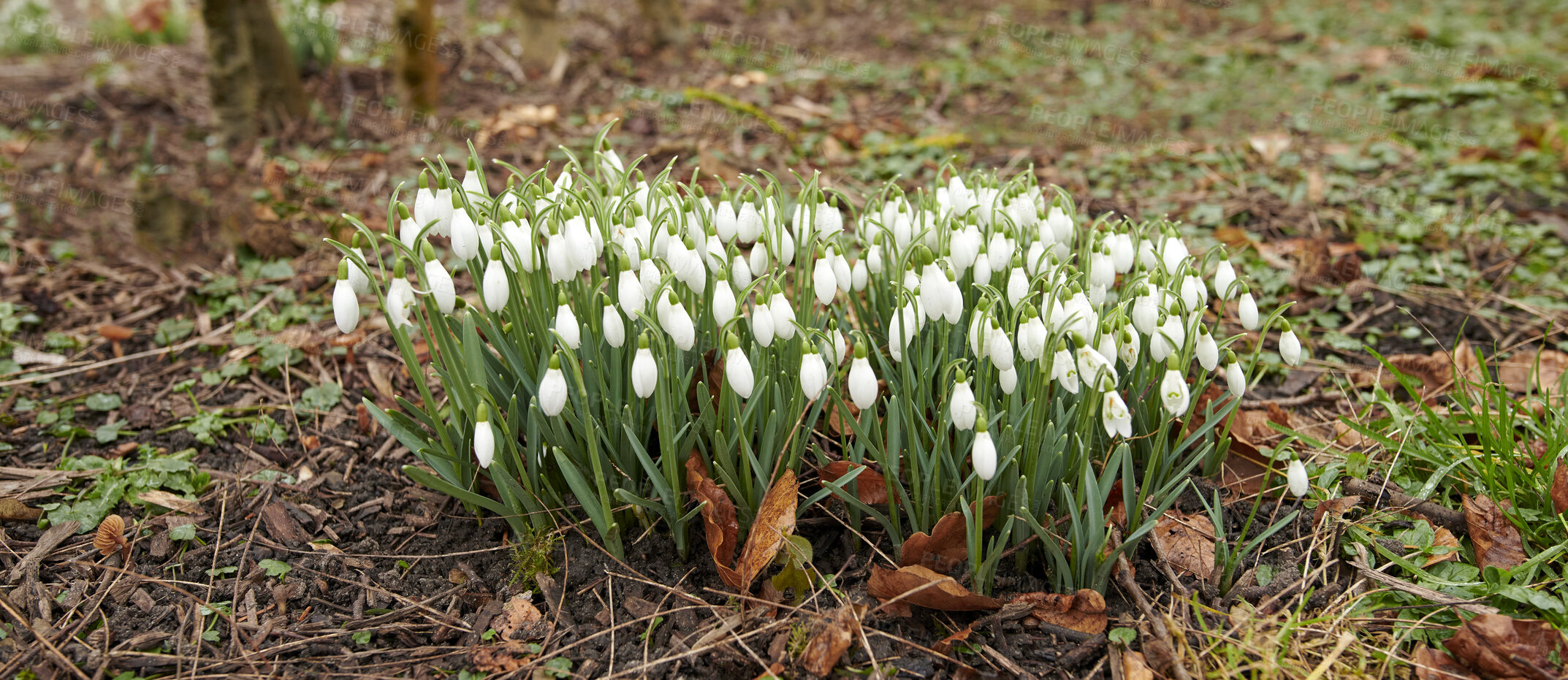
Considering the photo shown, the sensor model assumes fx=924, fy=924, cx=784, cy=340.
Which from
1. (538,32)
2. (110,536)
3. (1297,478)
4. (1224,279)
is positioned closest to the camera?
(1297,478)

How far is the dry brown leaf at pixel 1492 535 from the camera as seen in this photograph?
2.18 meters

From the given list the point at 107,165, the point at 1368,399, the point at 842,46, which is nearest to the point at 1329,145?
the point at 1368,399

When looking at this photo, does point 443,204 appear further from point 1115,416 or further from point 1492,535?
point 1492,535

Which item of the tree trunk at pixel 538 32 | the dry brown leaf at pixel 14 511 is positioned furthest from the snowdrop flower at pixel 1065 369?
the tree trunk at pixel 538 32

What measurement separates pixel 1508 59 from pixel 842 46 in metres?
4.65

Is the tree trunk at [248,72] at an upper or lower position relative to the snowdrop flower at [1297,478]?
upper

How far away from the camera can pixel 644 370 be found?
1.85m

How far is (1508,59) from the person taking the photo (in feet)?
20.9

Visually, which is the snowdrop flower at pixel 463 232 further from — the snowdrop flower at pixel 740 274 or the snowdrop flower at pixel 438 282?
the snowdrop flower at pixel 740 274

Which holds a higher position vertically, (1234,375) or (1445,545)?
(1234,375)

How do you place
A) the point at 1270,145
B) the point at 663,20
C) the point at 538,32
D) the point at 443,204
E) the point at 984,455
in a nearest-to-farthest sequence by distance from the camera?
the point at 984,455, the point at 443,204, the point at 1270,145, the point at 538,32, the point at 663,20

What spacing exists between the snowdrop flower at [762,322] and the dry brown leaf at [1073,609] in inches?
33.0

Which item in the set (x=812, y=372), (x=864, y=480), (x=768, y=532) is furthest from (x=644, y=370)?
(x=864, y=480)

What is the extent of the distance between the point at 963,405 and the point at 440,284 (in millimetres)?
1090
